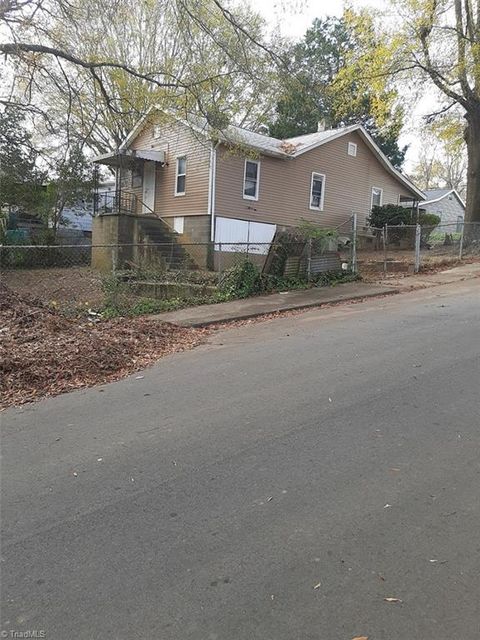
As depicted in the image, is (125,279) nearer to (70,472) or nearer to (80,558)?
(70,472)

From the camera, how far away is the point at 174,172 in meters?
20.3

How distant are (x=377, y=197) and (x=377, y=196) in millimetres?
49

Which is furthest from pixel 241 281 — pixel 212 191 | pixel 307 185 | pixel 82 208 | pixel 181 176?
pixel 82 208

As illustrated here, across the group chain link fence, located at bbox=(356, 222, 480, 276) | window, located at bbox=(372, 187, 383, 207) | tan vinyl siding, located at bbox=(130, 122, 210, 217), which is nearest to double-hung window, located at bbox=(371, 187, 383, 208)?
window, located at bbox=(372, 187, 383, 207)

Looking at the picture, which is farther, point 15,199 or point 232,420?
point 15,199

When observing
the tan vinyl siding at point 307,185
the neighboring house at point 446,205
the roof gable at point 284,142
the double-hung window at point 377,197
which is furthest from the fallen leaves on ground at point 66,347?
the neighboring house at point 446,205

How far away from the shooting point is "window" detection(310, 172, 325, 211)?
72.4 ft

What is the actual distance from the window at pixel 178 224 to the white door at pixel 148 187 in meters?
1.68

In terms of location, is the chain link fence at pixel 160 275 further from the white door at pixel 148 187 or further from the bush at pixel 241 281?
the white door at pixel 148 187

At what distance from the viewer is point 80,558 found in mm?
2684

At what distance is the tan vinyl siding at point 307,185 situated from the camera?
18980mm

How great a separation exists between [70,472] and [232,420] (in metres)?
1.49

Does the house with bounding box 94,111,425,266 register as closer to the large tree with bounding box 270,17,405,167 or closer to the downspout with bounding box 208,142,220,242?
the downspout with bounding box 208,142,220,242

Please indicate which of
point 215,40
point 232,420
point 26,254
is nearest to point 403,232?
point 215,40
